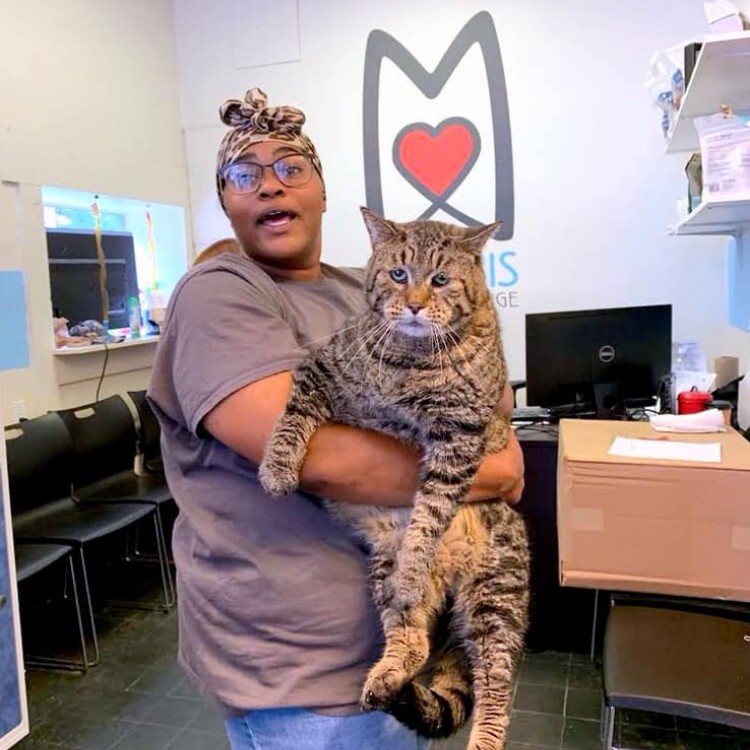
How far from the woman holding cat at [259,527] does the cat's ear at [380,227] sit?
227 mm

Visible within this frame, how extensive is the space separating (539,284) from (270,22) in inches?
88.2

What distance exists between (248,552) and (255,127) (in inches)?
27.1

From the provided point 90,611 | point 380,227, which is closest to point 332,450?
point 380,227

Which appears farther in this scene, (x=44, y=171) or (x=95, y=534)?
(x=44, y=171)

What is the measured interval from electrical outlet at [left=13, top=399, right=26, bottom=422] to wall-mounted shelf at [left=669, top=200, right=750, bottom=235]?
2.92 meters

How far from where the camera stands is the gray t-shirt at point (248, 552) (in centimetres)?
105

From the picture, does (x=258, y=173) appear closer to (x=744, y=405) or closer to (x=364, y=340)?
(x=364, y=340)

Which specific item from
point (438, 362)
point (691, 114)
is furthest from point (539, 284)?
point (438, 362)

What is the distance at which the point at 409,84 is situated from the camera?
4.16m

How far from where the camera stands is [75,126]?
12.0 ft

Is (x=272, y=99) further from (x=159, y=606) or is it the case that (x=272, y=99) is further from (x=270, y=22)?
(x=159, y=606)

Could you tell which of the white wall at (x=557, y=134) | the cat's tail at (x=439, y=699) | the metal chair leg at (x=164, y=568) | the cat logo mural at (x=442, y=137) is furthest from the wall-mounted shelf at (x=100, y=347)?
the cat's tail at (x=439, y=699)

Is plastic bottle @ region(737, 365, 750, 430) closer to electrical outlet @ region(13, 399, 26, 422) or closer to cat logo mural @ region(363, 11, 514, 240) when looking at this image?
cat logo mural @ region(363, 11, 514, 240)

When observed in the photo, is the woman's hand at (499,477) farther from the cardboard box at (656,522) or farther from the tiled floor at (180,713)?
the tiled floor at (180,713)
